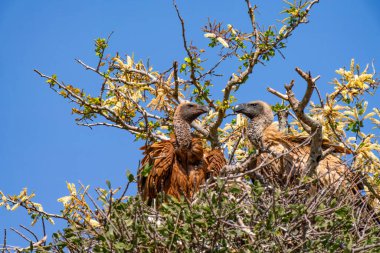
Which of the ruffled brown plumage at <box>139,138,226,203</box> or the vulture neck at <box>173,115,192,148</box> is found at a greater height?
the vulture neck at <box>173,115,192,148</box>

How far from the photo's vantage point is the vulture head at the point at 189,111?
33.9 feet

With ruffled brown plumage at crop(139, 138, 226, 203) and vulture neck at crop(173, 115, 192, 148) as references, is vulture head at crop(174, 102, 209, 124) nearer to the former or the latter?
vulture neck at crop(173, 115, 192, 148)

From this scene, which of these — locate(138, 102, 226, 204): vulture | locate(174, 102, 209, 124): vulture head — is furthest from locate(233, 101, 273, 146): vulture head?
locate(138, 102, 226, 204): vulture

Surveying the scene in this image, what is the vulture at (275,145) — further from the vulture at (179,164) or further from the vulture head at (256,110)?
the vulture at (179,164)

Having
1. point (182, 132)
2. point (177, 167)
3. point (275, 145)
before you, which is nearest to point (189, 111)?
point (182, 132)

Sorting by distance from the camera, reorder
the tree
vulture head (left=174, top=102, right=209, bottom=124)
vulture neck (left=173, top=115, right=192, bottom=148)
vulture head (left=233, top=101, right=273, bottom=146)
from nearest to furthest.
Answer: the tree < vulture neck (left=173, top=115, right=192, bottom=148) < vulture head (left=174, top=102, right=209, bottom=124) < vulture head (left=233, top=101, right=273, bottom=146)

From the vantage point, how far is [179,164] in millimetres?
10047

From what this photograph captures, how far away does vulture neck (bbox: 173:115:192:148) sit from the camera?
10.1 m

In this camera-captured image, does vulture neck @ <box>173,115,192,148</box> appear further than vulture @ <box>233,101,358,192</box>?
Yes

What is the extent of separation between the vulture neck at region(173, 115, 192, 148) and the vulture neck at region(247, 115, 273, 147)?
737mm

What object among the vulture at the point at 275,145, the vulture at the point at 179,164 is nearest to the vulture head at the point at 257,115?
the vulture at the point at 275,145

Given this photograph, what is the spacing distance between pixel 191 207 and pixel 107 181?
2.39 ft

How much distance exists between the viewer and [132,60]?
11.0 metres

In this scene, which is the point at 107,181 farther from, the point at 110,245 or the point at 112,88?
the point at 112,88
